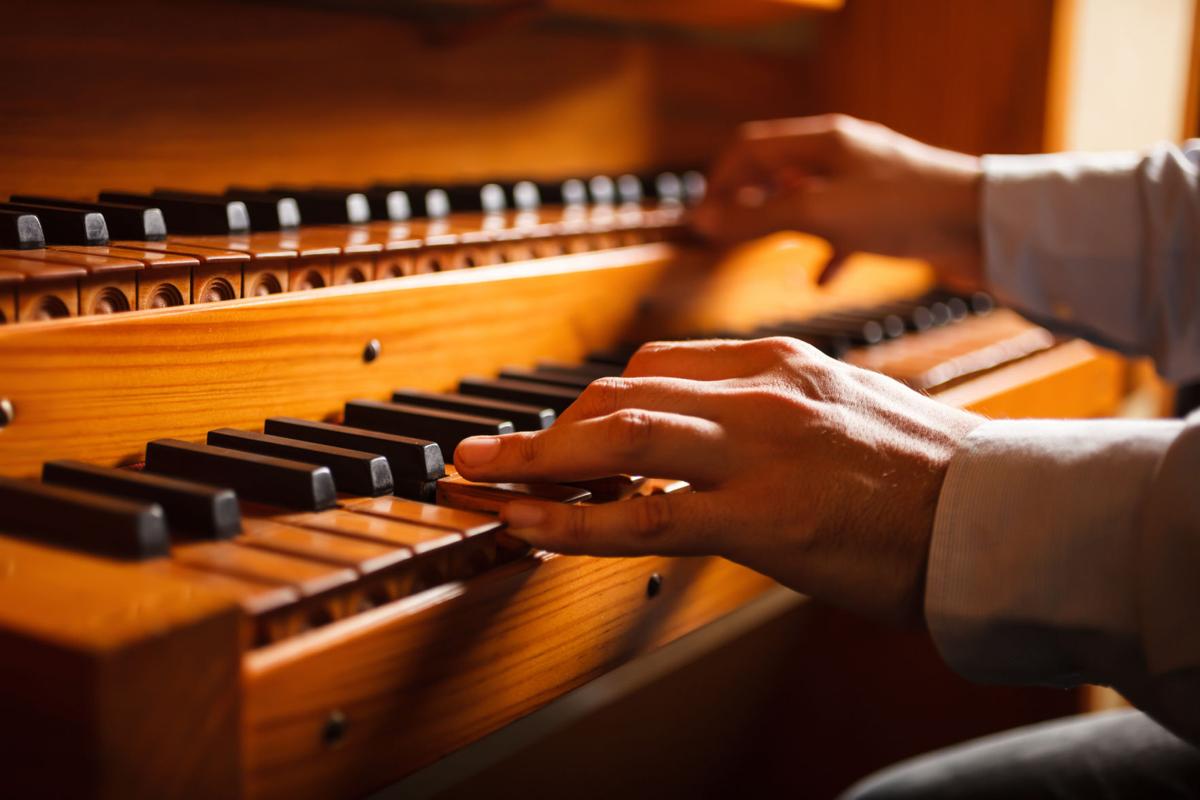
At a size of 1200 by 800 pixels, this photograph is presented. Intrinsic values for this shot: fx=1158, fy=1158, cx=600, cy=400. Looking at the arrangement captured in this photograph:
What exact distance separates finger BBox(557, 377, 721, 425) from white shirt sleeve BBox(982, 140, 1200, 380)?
872 mm

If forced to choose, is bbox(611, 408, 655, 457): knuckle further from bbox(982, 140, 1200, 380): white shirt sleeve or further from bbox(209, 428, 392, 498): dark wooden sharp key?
bbox(982, 140, 1200, 380): white shirt sleeve

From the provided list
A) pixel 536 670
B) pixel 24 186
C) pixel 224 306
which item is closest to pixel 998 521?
pixel 536 670

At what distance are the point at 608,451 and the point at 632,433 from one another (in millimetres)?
18

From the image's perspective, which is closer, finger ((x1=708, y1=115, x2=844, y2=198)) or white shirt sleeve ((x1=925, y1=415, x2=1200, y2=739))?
white shirt sleeve ((x1=925, y1=415, x2=1200, y2=739))

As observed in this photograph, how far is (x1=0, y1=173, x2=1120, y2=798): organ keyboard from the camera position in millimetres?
493

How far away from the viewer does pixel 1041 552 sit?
2.44ft

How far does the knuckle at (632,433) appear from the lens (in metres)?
0.68

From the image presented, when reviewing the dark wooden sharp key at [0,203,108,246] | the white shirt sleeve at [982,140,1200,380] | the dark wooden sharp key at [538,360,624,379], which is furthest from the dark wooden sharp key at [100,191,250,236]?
the white shirt sleeve at [982,140,1200,380]

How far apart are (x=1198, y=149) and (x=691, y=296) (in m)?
0.69

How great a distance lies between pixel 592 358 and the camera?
3.86ft

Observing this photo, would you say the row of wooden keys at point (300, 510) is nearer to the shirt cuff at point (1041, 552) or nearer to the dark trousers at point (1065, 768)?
the shirt cuff at point (1041, 552)

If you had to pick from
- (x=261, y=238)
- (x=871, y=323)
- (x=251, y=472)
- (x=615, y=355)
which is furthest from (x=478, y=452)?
(x=871, y=323)

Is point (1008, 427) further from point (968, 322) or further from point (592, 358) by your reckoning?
point (968, 322)

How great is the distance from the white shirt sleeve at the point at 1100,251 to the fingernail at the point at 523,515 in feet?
3.22
